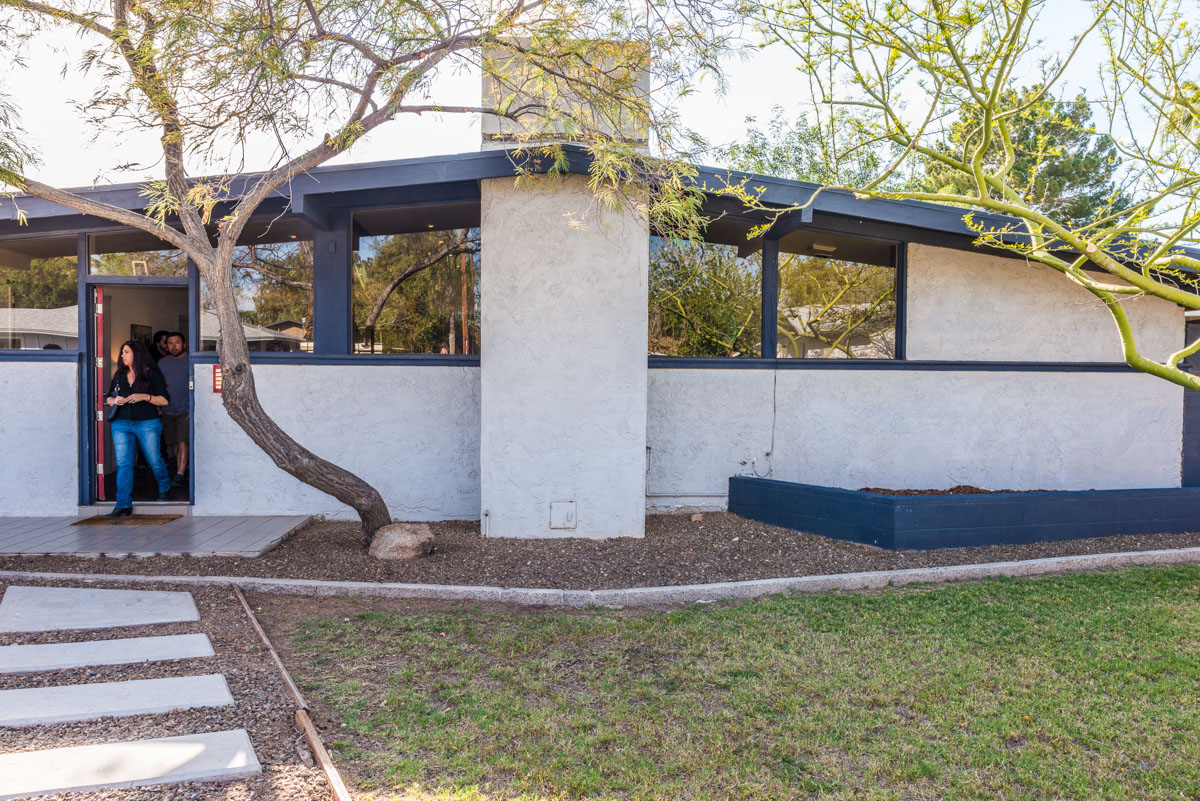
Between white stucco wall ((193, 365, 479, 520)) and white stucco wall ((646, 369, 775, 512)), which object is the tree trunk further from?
white stucco wall ((646, 369, 775, 512))

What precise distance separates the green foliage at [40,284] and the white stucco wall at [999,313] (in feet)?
29.8

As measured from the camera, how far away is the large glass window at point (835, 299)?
8.16 metres

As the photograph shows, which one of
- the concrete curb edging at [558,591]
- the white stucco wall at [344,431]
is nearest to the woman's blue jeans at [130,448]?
the white stucco wall at [344,431]

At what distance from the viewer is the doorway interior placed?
7.57 meters

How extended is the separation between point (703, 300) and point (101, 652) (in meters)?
6.08

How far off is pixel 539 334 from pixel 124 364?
4157mm

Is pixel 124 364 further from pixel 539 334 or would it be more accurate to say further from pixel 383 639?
pixel 383 639

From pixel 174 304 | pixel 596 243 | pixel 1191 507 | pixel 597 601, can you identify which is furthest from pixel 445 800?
pixel 174 304

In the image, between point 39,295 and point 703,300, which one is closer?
point 39,295

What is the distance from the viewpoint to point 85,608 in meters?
4.75

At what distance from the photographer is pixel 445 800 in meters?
2.71

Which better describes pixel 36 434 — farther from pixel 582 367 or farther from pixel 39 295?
pixel 582 367

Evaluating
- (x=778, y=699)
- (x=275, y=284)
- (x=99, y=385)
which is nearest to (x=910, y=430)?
(x=778, y=699)

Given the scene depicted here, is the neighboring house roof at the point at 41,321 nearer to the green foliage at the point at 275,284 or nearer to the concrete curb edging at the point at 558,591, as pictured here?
the green foliage at the point at 275,284
